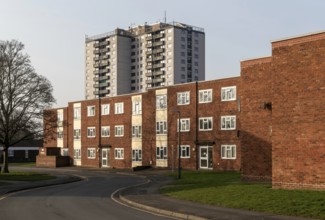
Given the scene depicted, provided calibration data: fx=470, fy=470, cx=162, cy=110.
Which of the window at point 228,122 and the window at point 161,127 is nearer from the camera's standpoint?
the window at point 228,122

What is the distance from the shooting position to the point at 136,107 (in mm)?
61219

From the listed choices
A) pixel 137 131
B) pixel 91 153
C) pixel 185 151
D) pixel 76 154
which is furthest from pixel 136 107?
pixel 76 154

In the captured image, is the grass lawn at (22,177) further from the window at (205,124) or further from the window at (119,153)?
the window at (119,153)

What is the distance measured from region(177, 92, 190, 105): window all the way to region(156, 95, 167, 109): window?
229cm

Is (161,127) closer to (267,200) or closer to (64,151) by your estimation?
(64,151)

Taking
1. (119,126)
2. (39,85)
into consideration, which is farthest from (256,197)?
(119,126)

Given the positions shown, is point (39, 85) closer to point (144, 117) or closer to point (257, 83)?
point (144, 117)

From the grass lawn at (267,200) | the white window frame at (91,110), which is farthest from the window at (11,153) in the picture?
the grass lawn at (267,200)

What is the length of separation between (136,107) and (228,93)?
15809 mm

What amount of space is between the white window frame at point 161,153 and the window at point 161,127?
75.7 inches

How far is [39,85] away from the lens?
4962 cm

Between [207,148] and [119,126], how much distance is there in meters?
16.5

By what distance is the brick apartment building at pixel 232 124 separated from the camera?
23203 millimetres

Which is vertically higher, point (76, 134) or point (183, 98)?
point (183, 98)
